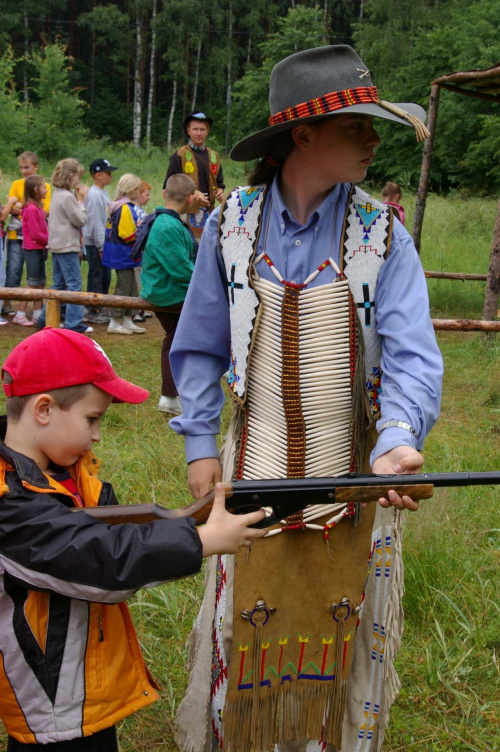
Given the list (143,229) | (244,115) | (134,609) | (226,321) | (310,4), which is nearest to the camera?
(226,321)

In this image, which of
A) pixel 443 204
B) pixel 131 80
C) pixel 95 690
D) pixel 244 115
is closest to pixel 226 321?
pixel 95 690

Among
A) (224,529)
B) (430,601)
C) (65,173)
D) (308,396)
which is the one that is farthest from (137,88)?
(224,529)

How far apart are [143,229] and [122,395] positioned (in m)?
4.70

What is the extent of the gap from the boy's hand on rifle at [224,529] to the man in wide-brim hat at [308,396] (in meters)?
0.34

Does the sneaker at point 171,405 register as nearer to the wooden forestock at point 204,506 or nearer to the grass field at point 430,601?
the grass field at point 430,601

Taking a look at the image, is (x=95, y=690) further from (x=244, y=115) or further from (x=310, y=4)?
(x=310, y=4)

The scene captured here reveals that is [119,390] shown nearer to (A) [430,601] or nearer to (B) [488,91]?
(A) [430,601]

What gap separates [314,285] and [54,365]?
0.76 metres

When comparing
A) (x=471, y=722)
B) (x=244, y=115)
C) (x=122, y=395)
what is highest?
(x=244, y=115)

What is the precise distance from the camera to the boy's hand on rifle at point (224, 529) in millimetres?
1891

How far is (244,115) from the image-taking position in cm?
3750

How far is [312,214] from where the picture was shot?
224 centimetres

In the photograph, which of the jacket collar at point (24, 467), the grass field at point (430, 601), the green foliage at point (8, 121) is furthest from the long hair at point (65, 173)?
the green foliage at point (8, 121)

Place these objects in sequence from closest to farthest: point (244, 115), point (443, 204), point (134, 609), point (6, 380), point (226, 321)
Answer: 1. point (6, 380)
2. point (226, 321)
3. point (134, 609)
4. point (443, 204)
5. point (244, 115)
